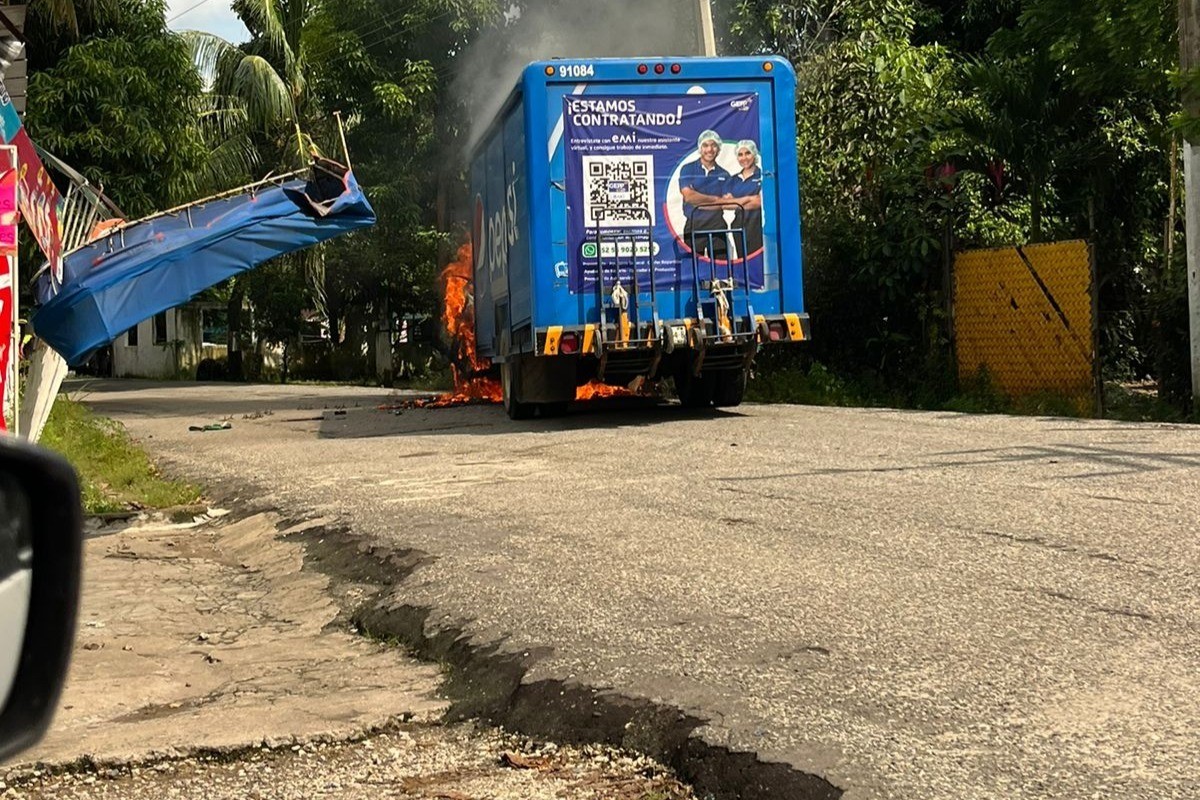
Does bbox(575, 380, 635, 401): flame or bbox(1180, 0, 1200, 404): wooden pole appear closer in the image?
bbox(1180, 0, 1200, 404): wooden pole

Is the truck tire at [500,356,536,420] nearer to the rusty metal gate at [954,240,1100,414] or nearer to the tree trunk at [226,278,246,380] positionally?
the rusty metal gate at [954,240,1100,414]

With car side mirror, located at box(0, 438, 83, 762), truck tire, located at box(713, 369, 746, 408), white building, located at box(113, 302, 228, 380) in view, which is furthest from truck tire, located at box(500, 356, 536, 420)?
white building, located at box(113, 302, 228, 380)

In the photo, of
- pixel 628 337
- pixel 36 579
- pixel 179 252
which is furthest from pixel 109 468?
pixel 36 579

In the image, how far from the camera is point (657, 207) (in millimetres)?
13031

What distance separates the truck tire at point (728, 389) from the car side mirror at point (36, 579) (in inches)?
524

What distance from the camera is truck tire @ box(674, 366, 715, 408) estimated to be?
15.0m

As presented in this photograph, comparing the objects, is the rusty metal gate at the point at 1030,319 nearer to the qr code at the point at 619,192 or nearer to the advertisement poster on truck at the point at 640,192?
the advertisement poster on truck at the point at 640,192

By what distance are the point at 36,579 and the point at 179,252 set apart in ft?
30.3

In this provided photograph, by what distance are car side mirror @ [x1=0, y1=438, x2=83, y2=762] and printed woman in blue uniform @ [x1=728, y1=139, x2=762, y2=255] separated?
12.0 metres

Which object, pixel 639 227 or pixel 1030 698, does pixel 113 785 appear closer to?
pixel 1030 698

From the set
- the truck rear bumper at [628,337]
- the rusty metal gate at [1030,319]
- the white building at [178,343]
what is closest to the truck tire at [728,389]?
the truck rear bumper at [628,337]

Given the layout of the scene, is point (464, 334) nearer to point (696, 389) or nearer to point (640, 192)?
point (696, 389)

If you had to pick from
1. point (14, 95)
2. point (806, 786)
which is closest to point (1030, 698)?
point (806, 786)

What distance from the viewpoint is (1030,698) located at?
4047mm
